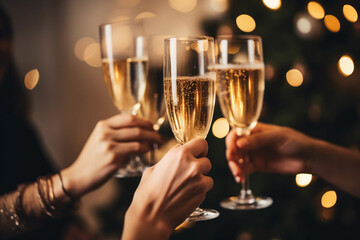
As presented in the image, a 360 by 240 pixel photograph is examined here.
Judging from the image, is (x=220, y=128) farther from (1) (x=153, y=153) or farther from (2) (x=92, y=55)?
(2) (x=92, y=55)

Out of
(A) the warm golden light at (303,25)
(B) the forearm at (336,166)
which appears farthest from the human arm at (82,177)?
(A) the warm golden light at (303,25)

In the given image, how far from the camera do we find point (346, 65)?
204 centimetres

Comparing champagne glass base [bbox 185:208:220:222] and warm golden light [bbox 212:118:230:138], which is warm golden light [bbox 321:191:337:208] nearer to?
warm golden light [bbox 212:118:230:138]

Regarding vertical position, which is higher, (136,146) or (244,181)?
(136,146)

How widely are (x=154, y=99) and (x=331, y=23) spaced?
48.6 inches

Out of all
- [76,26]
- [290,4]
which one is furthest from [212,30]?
[76,26]

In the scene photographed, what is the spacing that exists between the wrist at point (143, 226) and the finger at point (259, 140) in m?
0.44

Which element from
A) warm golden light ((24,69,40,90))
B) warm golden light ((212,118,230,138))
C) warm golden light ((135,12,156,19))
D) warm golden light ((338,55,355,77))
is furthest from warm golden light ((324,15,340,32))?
warm golden light ((24,69,40,90))

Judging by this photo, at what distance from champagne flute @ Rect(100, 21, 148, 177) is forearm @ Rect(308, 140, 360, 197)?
0.53 meters

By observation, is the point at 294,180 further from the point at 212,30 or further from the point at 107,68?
the point at 107,68

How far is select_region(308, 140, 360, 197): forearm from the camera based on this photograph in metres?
1.20

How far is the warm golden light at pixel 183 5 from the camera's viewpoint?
3344mm

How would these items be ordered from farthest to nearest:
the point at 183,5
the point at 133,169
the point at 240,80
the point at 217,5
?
the point at 183,5
the point at 217,5
the point at 133,169
the point at 240,80

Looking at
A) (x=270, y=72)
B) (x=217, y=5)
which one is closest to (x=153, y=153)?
(x=270, y=72)
